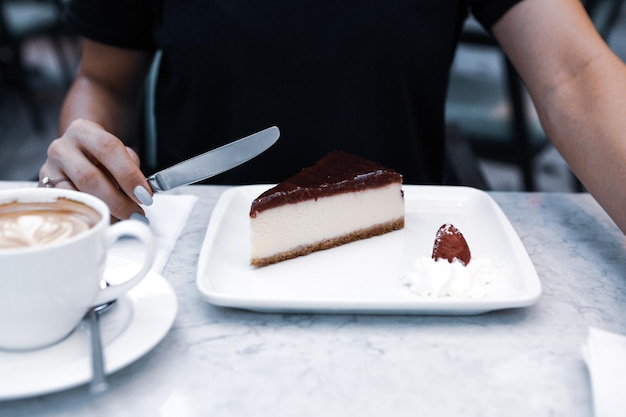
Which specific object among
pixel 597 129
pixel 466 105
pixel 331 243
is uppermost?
pixel 597 129

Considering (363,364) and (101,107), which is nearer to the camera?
(363,364)

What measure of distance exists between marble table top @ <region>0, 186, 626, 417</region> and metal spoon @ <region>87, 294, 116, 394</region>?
0.15ft

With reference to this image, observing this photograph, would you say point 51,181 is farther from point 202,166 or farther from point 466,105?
point 466,105

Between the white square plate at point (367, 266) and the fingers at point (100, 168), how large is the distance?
12 cm

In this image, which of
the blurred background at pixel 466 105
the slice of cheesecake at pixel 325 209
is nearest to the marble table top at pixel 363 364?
the slice of cheesecake at pixel 325 209

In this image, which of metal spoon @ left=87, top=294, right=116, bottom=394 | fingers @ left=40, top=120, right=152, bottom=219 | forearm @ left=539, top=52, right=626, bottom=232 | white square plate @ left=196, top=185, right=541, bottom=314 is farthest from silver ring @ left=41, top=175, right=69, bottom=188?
forearm @ left=539, top=52, right=626, bottom=232

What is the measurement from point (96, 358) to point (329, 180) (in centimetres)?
51

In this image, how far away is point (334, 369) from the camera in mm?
638

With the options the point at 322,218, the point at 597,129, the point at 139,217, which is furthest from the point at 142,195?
the point at 597,129

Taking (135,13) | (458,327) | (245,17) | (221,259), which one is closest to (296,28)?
(245,17)

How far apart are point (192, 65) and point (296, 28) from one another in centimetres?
22

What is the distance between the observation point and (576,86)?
107 cm

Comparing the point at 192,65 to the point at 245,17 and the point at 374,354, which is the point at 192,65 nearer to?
the point at 245,17

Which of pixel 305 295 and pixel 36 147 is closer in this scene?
pixel 305 295
